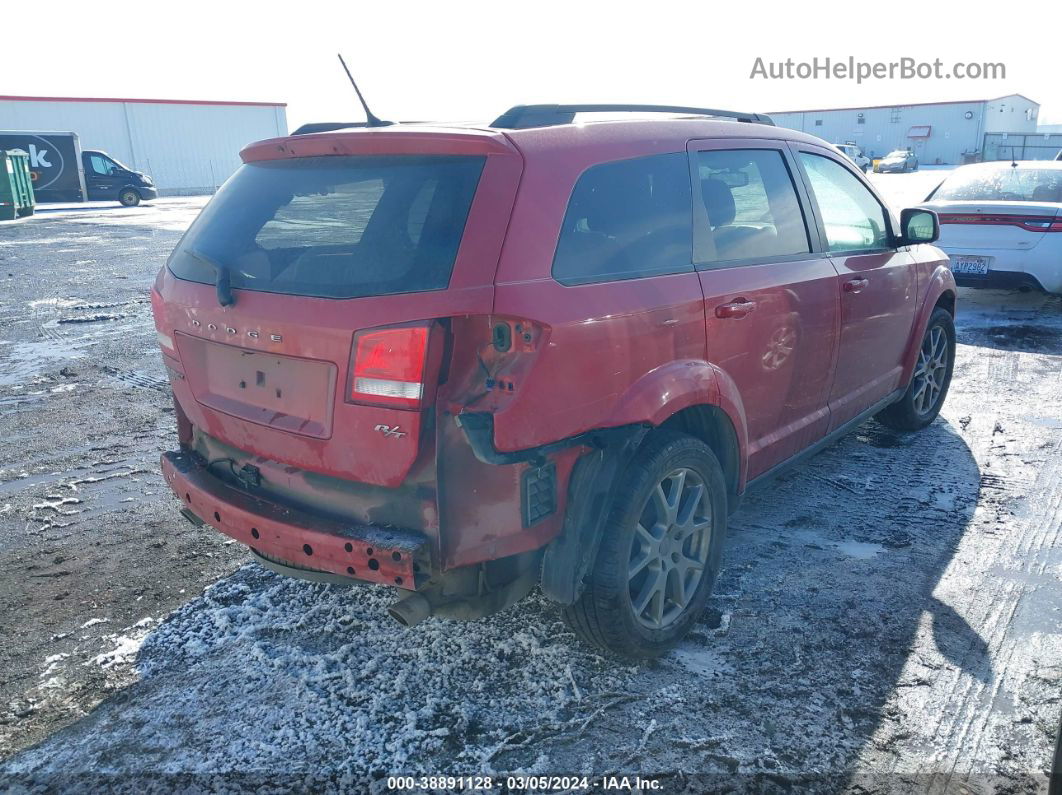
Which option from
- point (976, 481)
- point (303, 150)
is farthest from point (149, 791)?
point (976, 481)

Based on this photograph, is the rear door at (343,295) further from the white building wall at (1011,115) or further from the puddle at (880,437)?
the white building wall at (1011,115)

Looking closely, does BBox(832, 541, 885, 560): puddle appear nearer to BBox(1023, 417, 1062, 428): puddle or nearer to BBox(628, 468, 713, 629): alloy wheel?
BBox(628, 468, 713, 629): alloy wheel

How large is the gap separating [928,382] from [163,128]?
42.4m

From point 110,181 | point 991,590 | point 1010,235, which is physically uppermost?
point 110,181

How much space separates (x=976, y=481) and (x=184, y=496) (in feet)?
13.4

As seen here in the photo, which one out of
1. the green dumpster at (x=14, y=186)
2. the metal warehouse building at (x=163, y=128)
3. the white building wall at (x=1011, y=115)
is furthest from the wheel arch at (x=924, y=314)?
the white building wall at (x=1011, y=115)

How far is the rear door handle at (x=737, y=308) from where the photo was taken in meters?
3.05

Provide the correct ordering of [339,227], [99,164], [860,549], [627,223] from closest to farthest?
[339,227], [627,223], [860,549], [99,164]

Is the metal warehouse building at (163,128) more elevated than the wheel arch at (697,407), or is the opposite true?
the metal warehouse building at (163,128)

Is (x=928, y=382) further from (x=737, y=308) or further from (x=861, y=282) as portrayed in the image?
(x=737, y=308)

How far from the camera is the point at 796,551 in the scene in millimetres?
3793

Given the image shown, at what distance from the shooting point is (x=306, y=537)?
2.48 meters

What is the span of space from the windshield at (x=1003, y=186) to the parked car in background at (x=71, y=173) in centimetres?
2913

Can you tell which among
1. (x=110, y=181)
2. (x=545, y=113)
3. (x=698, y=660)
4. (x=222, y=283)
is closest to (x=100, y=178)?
(x=110, y=181)
